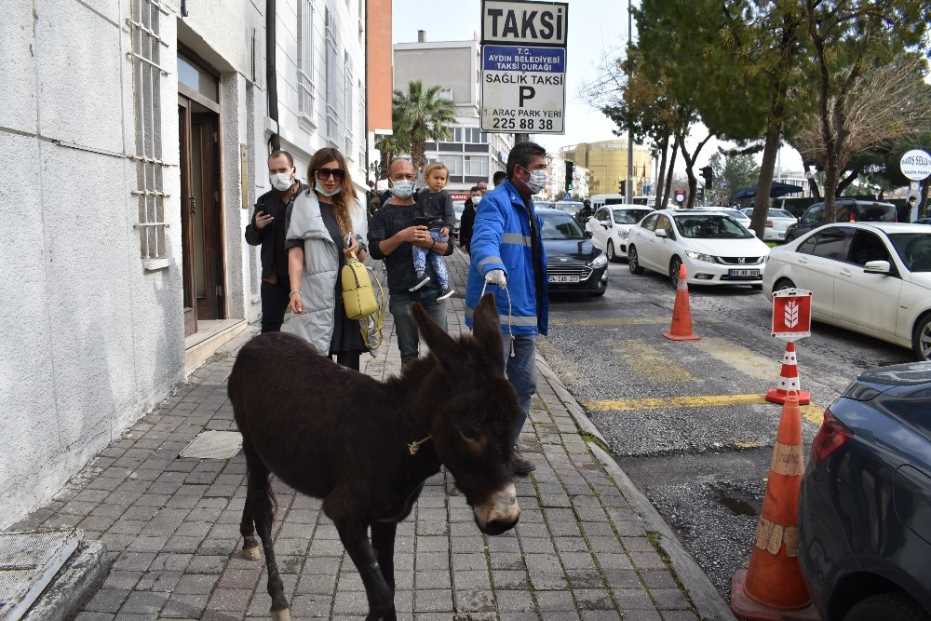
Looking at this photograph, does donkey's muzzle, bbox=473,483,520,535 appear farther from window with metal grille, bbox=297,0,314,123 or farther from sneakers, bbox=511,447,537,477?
window with metal grille, bbox=297,0,314,123

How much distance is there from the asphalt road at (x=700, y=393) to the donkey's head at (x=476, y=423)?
7.34ft

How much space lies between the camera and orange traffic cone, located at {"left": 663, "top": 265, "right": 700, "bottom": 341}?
10542 mm

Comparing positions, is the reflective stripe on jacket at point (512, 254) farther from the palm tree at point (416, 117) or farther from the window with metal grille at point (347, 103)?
the palm tree at point (416, 117)

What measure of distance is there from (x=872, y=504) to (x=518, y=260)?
8.72 feet

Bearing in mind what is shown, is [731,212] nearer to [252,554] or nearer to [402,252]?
[402,252]

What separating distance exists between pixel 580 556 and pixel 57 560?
2.43 meters

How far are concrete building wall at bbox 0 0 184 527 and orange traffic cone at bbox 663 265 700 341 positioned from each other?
6.92 metres

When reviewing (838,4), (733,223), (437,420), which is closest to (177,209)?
(437,420)

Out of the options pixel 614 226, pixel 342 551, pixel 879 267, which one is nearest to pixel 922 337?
pixel 879 267

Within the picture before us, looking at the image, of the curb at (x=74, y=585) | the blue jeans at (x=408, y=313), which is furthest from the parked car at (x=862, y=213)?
the curb at (x=74, y=585)

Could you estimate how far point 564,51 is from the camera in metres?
8.39

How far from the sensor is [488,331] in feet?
8.26

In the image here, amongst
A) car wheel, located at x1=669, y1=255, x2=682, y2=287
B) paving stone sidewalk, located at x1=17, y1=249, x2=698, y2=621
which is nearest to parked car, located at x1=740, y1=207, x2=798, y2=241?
car wheel, located at x1=669, y1=255, x2=682, y2=287

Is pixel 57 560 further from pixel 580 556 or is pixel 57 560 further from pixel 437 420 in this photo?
A: pixel 580 556
